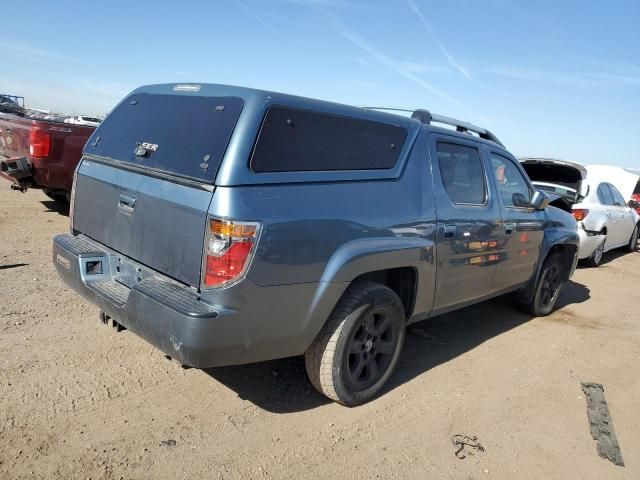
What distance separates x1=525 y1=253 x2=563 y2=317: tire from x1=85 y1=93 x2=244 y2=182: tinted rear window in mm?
4210

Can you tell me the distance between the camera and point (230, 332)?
2.67 meters

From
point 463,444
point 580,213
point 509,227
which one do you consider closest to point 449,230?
point 509,227

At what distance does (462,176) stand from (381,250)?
1352 millimetres

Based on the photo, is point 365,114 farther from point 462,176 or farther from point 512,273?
point 512,273

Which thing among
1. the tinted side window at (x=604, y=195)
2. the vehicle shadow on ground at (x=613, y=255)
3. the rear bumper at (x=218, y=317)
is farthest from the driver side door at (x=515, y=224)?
the vehicle shadow on ground at (x=613, y=255)

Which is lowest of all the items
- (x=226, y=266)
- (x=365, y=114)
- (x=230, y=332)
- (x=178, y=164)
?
(x=230, y=332)

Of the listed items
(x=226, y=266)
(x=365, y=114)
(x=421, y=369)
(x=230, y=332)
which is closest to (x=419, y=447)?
(x=421, y=369)

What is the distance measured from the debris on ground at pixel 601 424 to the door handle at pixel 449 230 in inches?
64.4

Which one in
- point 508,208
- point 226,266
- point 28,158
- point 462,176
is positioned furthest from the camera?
point 28,158

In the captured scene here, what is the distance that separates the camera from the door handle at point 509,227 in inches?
181

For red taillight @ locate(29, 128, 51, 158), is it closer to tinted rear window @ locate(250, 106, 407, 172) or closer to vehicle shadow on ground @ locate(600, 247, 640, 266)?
tinted rear window @ locate(250, 106, 407, 172)

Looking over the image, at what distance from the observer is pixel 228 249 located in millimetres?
2602

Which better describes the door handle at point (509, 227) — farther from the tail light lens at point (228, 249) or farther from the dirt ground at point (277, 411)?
the tail light lens at point (228, 249)

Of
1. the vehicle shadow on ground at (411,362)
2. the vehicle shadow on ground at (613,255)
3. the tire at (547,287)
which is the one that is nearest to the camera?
the vehicle shadow on ground at (411,362)
